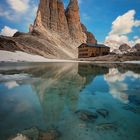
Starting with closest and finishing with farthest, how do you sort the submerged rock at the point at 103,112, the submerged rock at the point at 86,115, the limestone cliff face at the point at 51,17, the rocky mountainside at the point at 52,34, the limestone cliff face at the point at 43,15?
the submerged rock at the point at 86,115 < the submerged rock at the point at 103,112 < the rocky mountainside at the point at 52,34 < the limestone cliff face at the point at 43,15 < the limestone cliff face at the point at 51,17

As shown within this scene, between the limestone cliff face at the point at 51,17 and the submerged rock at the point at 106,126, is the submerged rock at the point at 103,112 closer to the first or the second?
the submerged rock at the point at 106,126

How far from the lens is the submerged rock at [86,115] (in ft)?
20.2

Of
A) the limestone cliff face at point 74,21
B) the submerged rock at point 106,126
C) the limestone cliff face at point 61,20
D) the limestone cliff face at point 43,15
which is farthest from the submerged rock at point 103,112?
the limestone cliff face at point 74,21

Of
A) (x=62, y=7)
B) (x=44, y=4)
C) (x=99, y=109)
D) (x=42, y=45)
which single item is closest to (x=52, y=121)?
(x=99, y=109)

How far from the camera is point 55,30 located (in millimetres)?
103938

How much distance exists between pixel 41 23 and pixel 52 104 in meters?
96.1

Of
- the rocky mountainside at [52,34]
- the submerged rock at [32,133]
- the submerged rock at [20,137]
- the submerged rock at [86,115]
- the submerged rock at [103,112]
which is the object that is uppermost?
the rocky mountainside at [52,34]

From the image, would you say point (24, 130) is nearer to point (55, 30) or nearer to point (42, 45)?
point (42, 45)

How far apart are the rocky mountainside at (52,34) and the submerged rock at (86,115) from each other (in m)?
63.2

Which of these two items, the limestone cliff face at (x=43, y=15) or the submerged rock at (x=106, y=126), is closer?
the submerged rock at (x=106, y=126)

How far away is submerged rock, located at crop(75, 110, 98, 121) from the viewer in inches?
242

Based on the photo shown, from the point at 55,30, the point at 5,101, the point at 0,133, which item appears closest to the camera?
the point at 0,133

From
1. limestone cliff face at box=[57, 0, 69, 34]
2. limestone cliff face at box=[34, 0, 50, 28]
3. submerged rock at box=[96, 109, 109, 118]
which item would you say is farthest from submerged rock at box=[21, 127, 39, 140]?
limestone cliff face at box=[57, 0, 69, 34]

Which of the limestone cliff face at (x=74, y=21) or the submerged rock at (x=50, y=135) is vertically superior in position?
the limestone cliff face at (x=74, y=21)
